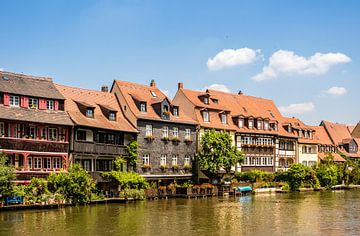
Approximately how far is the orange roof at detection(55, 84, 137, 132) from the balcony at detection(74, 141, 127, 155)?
1550 mm

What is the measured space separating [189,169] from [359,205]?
18849 millimetres

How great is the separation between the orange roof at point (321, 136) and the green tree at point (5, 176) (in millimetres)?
54103

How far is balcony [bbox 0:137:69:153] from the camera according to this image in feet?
129

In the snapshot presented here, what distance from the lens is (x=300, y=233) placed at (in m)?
26.8

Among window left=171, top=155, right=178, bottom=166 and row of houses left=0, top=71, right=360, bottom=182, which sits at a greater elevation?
row of houses left=0, top=71, right=360, bottom=182

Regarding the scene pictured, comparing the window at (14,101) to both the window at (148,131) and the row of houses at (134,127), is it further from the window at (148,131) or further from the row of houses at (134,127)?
the window at (148,131)

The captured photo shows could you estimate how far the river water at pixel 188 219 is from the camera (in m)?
27.5

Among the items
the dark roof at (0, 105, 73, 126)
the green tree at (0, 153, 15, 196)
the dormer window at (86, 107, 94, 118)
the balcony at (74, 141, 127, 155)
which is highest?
the dormer window at (86, 107, 94, 118)

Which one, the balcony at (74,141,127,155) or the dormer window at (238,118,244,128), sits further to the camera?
the dormer window at (238,118,244,128)

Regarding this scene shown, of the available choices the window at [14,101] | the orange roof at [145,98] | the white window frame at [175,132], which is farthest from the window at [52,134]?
the white window frame at [175,132]

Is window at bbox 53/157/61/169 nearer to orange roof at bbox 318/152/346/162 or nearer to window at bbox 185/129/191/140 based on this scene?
window at bbox 185/129/191/140

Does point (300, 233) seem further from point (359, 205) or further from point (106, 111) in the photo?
point (106, 111)

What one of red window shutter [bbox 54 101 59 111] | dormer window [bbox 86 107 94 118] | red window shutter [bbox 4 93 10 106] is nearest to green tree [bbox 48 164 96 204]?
red window shutter [bbox 54 101 59 111]

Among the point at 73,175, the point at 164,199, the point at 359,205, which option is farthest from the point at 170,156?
the point at 359,205
